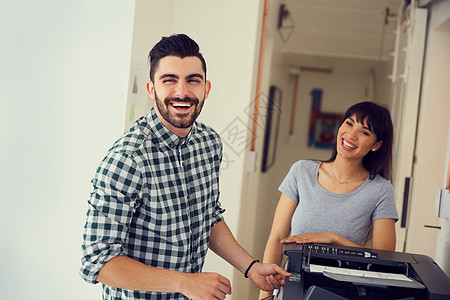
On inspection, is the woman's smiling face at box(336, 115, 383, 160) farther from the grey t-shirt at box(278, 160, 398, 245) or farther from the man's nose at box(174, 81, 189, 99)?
the man's nose at box(174, 81, 189, 99)

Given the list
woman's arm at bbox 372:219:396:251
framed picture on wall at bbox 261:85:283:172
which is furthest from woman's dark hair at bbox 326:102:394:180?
framed picture on wall at bbox 261:85:283:172

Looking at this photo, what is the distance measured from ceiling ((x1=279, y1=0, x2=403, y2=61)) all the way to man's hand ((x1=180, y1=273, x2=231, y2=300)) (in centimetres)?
342

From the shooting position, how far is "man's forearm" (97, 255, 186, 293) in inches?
46.3

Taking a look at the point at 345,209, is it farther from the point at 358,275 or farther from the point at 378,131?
the point at 358,275

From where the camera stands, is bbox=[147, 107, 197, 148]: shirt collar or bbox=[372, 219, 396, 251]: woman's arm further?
bbox=[372, 219, 396, 251]: woman's arm

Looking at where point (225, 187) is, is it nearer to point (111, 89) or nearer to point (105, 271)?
point (111, 89)

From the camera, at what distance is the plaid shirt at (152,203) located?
46.8 inches

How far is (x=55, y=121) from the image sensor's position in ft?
7.77

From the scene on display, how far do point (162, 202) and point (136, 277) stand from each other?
221 millimetres

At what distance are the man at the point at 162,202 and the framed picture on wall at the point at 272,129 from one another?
3.93 meters

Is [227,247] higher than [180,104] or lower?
lower

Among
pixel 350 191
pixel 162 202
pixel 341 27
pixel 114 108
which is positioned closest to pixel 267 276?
pixel 162 202

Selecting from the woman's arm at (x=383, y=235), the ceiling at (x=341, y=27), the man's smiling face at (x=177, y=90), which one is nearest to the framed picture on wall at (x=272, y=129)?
the ceiling at (x=341, y=27)

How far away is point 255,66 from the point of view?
9.80 ft
